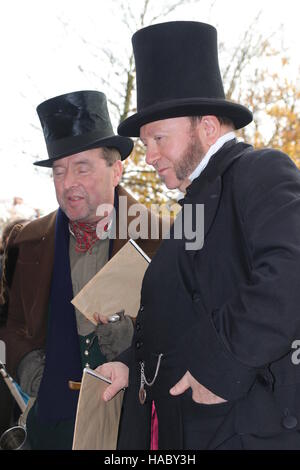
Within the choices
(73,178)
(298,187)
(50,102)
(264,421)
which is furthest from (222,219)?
(50,102)

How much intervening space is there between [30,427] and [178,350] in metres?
1.61

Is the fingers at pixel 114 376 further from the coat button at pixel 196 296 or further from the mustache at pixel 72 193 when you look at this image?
the mustache at pixel 72 193

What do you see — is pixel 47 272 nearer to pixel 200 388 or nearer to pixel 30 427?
pixel 30 427

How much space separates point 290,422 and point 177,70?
136 cm

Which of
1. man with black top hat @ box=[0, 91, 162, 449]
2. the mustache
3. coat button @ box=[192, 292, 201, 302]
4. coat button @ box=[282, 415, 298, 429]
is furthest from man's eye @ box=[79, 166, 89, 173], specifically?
coat button @ box=[282, 415, 298, 429]

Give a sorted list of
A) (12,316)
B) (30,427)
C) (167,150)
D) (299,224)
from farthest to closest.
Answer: (12,316)
(30,427)
(167,150)
(299,224)

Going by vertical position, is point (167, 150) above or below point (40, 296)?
above

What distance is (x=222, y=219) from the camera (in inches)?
82.2

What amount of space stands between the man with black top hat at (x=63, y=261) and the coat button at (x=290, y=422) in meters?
1.40

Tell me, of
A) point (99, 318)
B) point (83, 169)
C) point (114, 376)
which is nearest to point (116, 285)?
point (99, 318)

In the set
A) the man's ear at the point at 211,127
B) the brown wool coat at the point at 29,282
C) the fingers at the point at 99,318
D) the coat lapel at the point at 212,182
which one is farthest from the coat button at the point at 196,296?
the brown wool coat at the point at 29,282

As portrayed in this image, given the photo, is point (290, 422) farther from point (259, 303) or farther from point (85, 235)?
point (85, 235)

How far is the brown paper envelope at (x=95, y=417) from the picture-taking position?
235 centimetres
